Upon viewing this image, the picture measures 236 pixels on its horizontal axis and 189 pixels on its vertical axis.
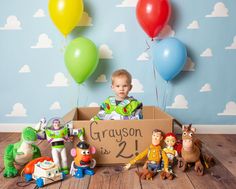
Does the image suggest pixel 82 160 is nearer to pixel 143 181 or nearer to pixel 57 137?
pixel 57 137

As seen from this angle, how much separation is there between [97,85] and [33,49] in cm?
54

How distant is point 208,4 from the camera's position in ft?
7.18

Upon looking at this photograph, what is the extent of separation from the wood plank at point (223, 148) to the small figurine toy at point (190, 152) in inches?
7.4

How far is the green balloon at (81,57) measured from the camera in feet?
6.46

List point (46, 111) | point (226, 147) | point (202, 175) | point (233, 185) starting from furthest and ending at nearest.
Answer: point (46, 111), point (226, 147), point (202, 175), point (233, 185)

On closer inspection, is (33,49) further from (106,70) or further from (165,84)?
(165,84)

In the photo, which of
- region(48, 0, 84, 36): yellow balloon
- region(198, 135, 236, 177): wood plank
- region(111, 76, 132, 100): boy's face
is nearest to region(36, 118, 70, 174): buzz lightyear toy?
region(111, 76, 132, 100): boy's face

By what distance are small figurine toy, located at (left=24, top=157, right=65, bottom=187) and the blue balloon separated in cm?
99

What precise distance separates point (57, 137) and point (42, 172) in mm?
202

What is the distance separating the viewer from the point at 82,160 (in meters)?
1.52

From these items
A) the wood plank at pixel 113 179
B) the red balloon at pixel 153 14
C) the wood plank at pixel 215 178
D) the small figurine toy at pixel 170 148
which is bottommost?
the wood plank at pixel 215 178

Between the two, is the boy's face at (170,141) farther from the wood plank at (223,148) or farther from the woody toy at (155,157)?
the wood plank at (223,148)

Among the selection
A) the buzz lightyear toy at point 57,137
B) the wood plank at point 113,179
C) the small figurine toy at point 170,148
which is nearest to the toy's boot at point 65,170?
the buzz lightyear toy at point 57,137

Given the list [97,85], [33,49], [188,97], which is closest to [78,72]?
[97,85]
